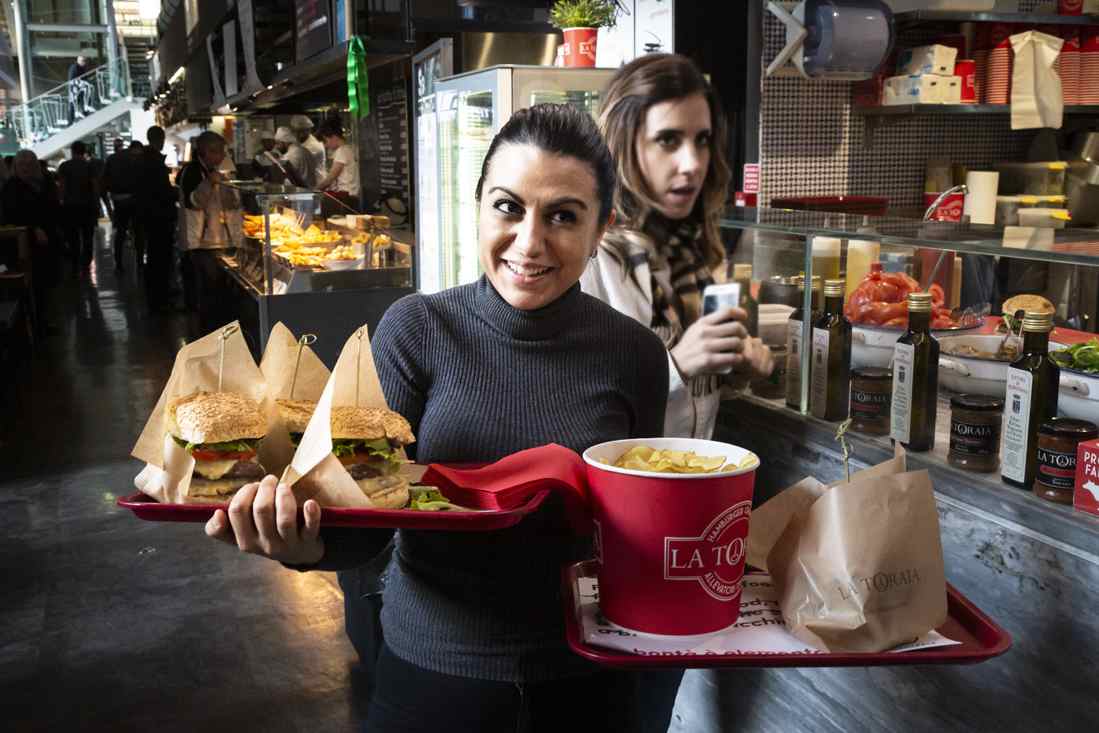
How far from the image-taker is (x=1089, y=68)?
5.63m

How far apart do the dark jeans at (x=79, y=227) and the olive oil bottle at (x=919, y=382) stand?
14.8 meters

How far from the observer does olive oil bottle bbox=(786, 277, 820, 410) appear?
2.51m

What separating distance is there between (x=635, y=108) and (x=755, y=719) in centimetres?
145

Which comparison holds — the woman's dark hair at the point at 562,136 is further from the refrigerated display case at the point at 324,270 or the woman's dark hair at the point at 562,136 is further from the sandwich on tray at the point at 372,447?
the refrigerated display case at the point at 324,270

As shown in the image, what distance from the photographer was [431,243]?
6.11 meters

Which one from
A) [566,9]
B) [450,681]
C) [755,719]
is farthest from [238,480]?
[566,9]

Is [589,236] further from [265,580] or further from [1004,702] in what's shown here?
[265,580]

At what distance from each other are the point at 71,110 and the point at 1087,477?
1037 inches

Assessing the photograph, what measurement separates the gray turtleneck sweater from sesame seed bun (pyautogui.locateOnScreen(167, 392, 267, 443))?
0.65 feet

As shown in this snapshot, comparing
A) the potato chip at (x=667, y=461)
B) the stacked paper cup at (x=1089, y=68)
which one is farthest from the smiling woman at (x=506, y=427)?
the stacked paper cup at (x=1089, y=68)

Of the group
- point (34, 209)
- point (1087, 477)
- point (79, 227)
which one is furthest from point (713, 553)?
point (79, 227)

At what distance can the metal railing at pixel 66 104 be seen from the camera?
23375mm

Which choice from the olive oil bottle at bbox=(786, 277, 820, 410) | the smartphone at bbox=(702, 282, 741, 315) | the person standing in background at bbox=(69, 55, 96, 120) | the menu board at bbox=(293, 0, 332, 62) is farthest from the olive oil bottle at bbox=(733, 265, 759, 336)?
the person standing in background at bbox=(69, 55, 96, 120)

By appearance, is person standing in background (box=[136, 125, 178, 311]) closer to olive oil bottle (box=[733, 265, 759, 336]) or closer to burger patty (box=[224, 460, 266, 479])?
olive oil bottle (box=[733, 265, 759, 336])
